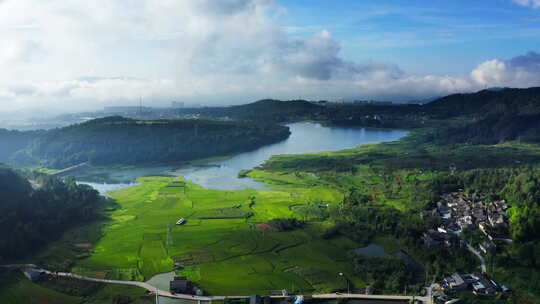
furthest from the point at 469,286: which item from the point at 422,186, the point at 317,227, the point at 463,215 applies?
the point at 422,186

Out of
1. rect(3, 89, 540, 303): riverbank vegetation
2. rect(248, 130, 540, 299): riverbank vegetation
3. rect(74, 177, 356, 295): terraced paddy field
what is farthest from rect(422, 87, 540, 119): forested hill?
rect(74, 177, 356, 295): terraced paddy field

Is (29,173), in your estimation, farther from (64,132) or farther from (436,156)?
(436,156)

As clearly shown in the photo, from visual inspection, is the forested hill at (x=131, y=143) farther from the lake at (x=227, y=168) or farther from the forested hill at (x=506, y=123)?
the forested hill at (x=506, y=123)

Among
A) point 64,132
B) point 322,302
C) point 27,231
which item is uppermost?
point 64,132

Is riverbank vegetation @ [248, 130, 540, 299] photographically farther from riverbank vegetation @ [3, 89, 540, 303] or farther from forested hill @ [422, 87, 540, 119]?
forested hill @ [422, 87, 540, 119]

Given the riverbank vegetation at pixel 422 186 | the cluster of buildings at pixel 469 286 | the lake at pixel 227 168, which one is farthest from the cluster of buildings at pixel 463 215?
the lake at pixel 227 168

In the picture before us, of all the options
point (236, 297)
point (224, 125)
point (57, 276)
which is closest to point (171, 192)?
point (57, 276)
